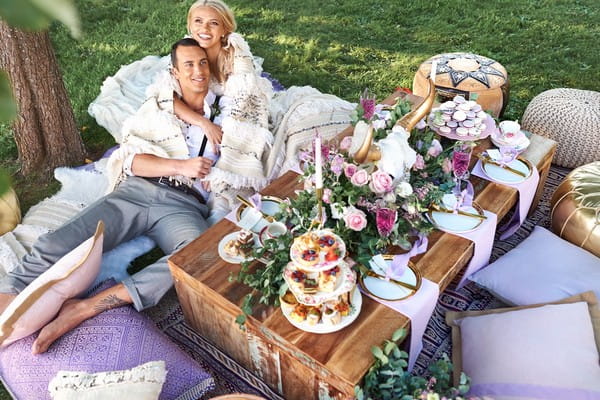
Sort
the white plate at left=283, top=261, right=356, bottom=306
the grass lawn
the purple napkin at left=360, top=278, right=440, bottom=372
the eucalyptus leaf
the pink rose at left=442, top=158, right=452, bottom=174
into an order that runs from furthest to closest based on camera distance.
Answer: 1. the grass lawn
2. the pink rose at left=442, top=158, right=452, bottom=174
3. the purple napkin at left=360, top=278, right=440, bottom=372
4. the white plate at left=283, top=261, right=356, bottom=306
5. the eucalyptus leaf

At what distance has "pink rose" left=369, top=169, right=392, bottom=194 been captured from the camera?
187 cm

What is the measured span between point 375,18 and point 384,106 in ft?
10.2

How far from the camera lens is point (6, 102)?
1.41ft

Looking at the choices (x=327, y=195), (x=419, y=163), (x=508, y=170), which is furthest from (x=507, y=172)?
(x=327, y=195)

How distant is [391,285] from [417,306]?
0.13 metres

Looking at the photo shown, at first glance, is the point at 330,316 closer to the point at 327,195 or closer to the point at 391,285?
the point at 391,285

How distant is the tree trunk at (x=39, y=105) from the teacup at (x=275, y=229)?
1.90m

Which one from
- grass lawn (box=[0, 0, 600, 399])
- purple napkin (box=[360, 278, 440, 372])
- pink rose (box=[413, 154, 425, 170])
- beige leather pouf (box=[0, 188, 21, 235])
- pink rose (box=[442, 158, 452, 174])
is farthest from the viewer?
grass lawn (box=[0, 0, 600, 399])

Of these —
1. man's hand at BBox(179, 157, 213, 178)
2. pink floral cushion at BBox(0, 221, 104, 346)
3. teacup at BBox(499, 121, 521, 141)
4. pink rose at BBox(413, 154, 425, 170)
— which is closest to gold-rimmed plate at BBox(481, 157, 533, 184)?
teacup at BBox(499, 121, 521, 141)

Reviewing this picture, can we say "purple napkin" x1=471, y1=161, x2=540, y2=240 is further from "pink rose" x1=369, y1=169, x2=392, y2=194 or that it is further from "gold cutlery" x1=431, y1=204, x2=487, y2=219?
"pink rose" x1=369, y1=169, x2=392, y2=194

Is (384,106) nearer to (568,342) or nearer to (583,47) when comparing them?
(568,342)

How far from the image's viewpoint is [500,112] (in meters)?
3.46

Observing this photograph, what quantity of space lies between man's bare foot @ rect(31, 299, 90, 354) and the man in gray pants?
0.30 metres

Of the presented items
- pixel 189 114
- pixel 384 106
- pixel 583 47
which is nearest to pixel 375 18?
pixel 583 47
